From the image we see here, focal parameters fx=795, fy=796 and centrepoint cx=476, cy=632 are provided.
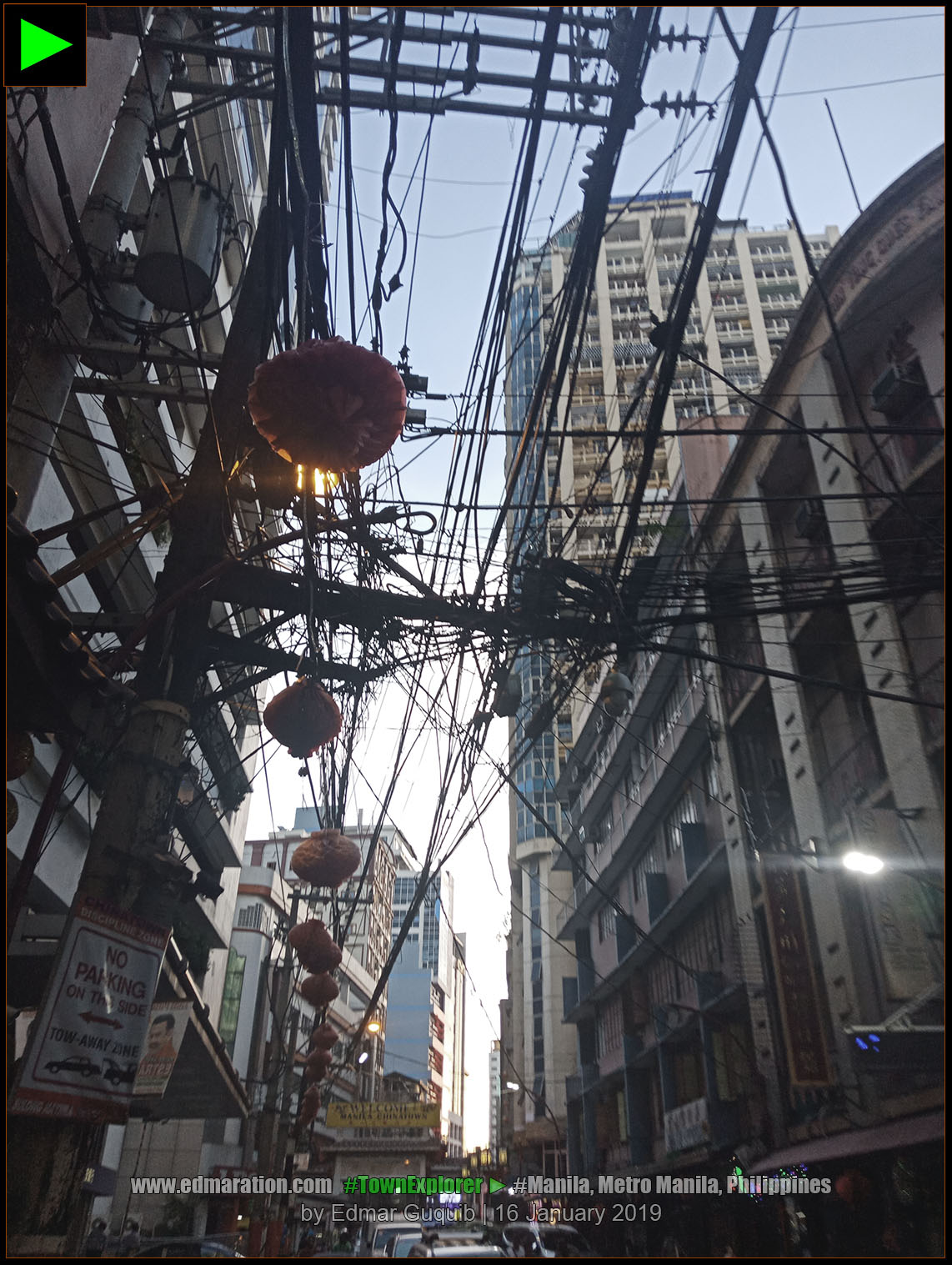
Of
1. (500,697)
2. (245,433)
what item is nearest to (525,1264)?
(500,697)

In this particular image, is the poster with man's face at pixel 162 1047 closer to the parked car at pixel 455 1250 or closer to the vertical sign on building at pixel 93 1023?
the vertical sign on building at pixel 93 1023

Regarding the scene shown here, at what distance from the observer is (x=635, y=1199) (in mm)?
19891

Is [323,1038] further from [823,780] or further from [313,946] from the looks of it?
[823,780]

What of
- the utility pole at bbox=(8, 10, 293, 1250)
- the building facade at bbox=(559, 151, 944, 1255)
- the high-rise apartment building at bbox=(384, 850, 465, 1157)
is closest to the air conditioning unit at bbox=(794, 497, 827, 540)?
the building facade at bbox=(559, 151, 944, 1255)

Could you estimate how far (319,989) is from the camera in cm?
1223

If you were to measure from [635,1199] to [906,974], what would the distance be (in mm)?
14531

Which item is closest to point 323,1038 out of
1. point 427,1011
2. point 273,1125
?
point 273,1125

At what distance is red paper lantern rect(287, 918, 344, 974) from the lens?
35.1 ft

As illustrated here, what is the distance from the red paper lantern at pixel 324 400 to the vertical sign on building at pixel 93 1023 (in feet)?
8.88

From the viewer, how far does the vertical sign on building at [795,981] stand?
11.1 metres

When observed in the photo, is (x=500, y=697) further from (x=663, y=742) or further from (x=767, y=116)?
(x=663, y=742)

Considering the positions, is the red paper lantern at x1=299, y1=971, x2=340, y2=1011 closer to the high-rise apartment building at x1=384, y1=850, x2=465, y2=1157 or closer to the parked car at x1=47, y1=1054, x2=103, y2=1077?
the parked car at x1=47, y1=1054, x2=103, y2=1077

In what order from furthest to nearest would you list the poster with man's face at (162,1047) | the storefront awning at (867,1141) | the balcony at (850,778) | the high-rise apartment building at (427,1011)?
the high-rise apartment building at (427,1011) → the balcony at (850,778) → the storefront awning at (867,1141) → the poster with man's face at (162,1047)

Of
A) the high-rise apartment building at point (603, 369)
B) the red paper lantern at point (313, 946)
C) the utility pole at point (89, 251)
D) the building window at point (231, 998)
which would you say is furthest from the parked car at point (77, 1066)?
the high-rise apartment building at point (603, 369)
